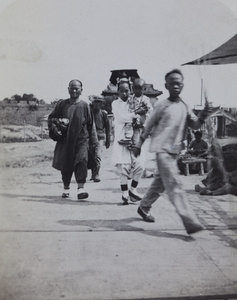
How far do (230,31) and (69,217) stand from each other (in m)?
2.25

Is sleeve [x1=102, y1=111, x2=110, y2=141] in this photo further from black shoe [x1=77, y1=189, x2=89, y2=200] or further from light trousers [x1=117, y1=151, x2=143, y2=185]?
black shoe [x1=77, y1=189, x2=89, y2=200]

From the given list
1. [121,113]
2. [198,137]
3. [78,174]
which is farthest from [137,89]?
[78,174]

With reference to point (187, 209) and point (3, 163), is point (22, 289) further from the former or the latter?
point (187, 209)

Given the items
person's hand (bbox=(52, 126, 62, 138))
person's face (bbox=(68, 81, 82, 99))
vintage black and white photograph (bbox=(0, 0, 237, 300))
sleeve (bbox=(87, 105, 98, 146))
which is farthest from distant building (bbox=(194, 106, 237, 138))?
person's hand (bbox=(52, 126, 62, 138))

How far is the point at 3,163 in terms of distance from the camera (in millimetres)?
3650

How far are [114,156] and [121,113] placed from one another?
422 millimetres

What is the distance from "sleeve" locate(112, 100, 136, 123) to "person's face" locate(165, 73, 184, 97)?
15.8 inches

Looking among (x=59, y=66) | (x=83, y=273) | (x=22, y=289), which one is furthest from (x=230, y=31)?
(x=22, y=289)

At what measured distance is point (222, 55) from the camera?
391 cm

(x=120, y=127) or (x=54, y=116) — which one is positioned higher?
(x=54, y=116)

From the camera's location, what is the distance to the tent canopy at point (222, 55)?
383cm

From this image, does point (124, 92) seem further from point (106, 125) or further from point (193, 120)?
point (193, 120)

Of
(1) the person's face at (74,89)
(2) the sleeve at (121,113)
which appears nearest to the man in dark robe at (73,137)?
(1) the person's face at (74,89)

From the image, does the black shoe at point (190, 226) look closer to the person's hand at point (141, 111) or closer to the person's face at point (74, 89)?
the person's hand at point (141, 111)
